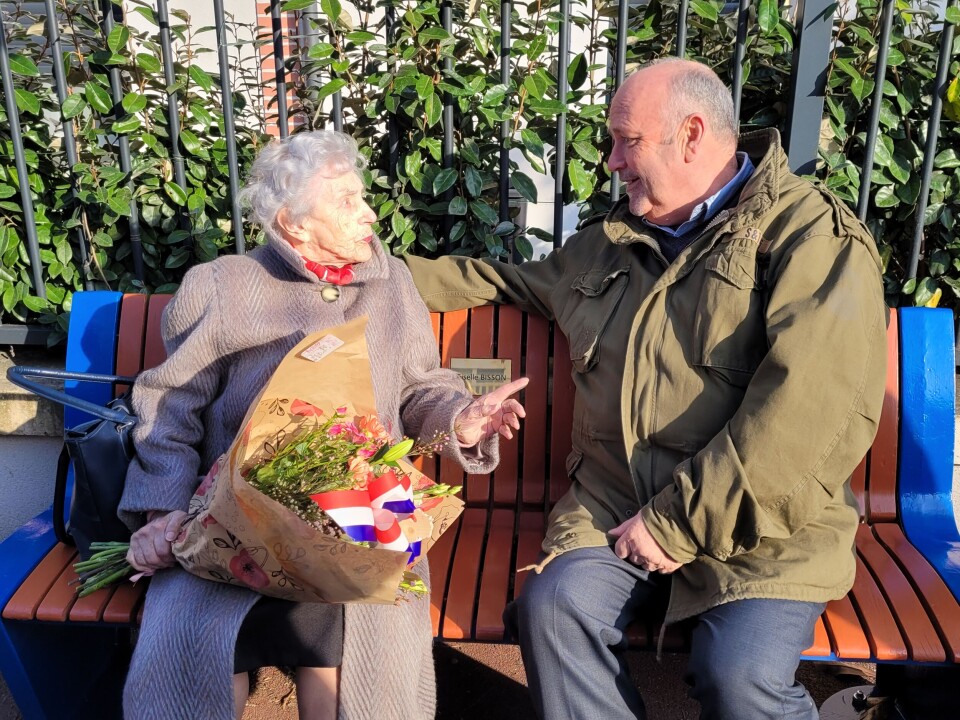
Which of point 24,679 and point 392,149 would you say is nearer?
point 24,679

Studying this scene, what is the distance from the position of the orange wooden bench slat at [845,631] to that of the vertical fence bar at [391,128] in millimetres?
2052

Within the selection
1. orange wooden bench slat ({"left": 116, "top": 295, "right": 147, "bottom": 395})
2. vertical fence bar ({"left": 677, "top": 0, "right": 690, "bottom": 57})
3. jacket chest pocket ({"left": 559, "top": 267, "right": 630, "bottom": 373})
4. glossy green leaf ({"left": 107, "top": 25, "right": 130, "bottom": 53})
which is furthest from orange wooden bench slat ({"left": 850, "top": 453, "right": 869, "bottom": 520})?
glossy green leaf ({"left": 107, "top": 25, "right": 130, "bottom": 53})

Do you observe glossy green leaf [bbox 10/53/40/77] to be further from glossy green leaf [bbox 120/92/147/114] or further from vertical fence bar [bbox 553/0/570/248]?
vertical fence bar [bbox 553/0/570/248]

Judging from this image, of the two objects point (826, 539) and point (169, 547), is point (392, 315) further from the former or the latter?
point (826, 539)

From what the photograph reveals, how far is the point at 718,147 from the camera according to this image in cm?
252

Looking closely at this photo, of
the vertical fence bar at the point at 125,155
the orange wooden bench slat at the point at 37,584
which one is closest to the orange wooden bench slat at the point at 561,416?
the orange wooden bench slat at the point at 37,584

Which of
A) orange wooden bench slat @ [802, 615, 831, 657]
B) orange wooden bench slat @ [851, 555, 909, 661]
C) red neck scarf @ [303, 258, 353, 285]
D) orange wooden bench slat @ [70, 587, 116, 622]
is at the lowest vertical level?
orange wooden bench slat @ [70, 587, 116, 622]

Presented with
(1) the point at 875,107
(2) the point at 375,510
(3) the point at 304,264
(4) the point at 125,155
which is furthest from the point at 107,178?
(1) the point at 875,107

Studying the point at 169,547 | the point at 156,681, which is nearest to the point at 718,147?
the point at 169,547

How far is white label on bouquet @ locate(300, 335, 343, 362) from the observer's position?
6.96 feet

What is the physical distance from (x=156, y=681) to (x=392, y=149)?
77.3 inches

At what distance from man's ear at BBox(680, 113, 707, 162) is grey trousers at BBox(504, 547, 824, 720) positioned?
1136mm

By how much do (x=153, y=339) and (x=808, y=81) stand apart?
Answer: 2357mm

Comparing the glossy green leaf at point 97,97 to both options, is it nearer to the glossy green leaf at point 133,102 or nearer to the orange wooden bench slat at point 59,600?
the glossy green leaf at point 133,102
